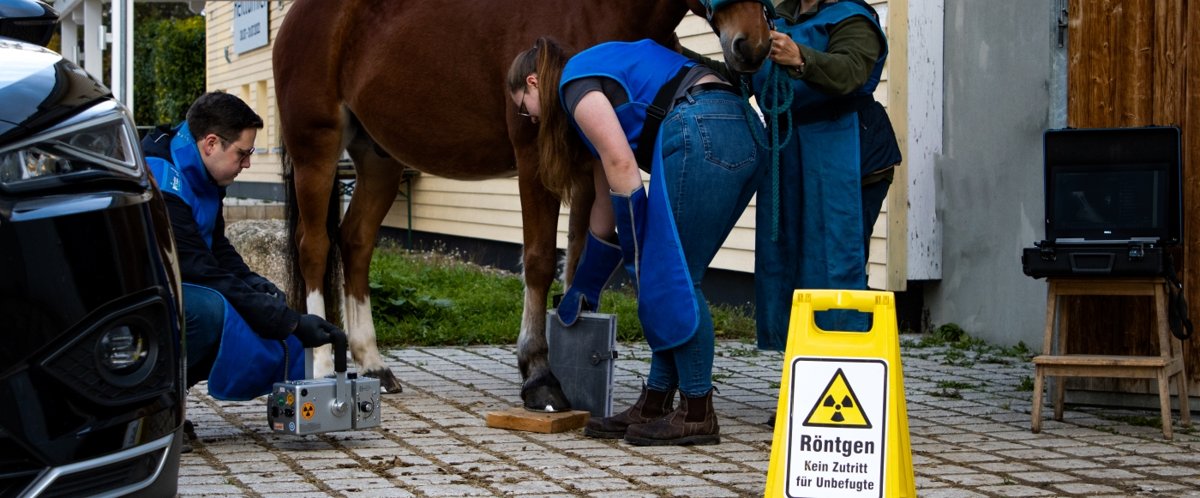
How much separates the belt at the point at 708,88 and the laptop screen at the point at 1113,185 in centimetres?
149

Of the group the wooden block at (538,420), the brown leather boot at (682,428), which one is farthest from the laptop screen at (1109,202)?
the wooden block at (538,420)

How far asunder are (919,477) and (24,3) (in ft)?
9.52

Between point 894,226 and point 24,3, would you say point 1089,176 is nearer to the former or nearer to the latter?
point 894,226

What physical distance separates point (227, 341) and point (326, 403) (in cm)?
39

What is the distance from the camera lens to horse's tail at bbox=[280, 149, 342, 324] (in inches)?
283

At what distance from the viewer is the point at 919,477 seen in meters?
4.53

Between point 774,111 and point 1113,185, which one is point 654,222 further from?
point 1113,185

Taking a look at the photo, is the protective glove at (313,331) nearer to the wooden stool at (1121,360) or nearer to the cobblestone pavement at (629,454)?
the cobblestone pavement at (629,454)

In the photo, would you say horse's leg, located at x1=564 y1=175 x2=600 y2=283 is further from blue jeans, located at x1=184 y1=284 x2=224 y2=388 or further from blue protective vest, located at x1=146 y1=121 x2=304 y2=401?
blue jeans, located at x1=184 y1=284 x2=224 y2=388

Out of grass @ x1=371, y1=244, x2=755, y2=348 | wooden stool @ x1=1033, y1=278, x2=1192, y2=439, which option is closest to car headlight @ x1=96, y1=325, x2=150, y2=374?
wooden stool @ x1=1033, y1=278, x2=1192, y2=439

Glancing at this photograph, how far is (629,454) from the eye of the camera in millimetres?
4949

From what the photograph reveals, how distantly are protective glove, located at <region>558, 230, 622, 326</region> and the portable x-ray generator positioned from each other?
87 cm

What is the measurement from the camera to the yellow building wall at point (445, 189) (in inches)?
412

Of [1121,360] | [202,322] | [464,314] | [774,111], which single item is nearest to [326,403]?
[202,322]
